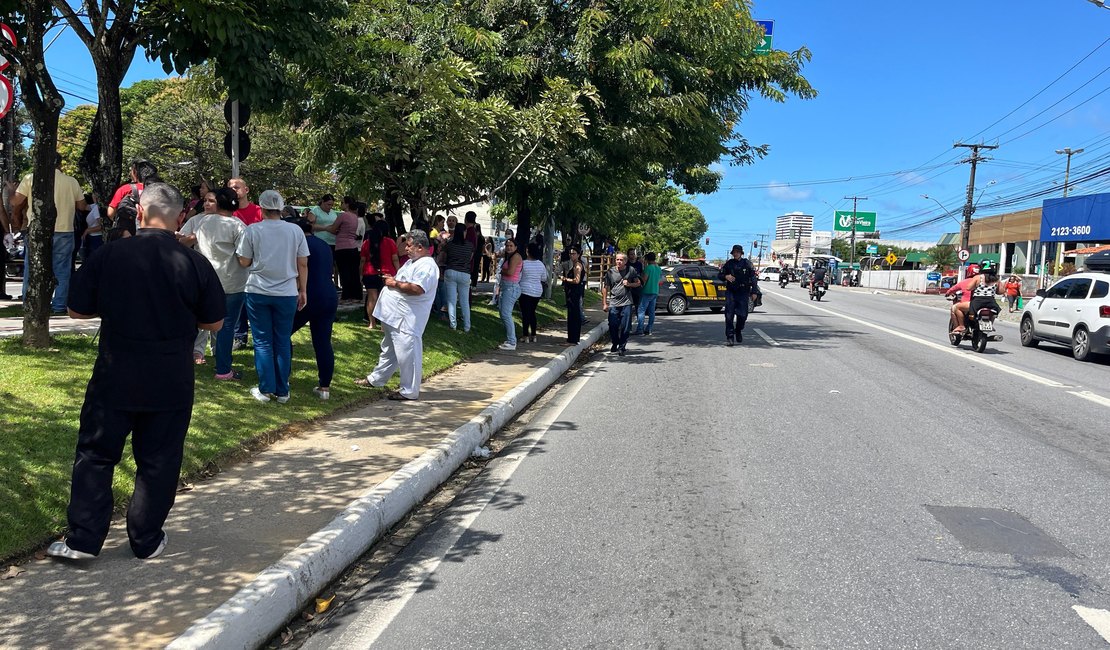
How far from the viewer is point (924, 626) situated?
369 cm

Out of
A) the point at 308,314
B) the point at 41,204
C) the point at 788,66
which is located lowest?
the point at 308,314

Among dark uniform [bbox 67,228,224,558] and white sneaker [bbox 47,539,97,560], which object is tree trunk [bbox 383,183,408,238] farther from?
white sneaker [bbox 47,539,97,560]

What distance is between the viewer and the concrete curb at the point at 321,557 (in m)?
3.36

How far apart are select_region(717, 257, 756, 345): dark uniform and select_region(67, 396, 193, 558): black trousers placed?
12217 millimetres

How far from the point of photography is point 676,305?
2580cm

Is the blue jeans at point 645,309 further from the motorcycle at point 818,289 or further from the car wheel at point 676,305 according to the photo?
the motorcycle at point 818,289

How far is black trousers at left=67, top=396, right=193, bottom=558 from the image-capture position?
3930 millimetres

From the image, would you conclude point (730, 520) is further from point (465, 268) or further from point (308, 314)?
point (465, 268)

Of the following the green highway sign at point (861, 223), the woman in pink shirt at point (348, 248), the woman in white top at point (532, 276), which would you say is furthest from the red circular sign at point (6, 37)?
the green highway sign at point (861, 223)

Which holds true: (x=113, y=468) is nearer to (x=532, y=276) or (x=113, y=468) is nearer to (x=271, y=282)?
(x=271, y=282)

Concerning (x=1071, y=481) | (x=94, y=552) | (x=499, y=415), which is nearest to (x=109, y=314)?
(x=94, y=552)

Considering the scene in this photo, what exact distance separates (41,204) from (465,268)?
7.05 m

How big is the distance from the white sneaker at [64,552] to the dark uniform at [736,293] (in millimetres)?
12502

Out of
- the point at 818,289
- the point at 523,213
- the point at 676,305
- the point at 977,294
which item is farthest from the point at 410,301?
the point at 818,289
